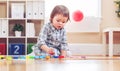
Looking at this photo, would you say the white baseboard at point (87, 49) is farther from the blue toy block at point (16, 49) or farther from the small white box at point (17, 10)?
the small white box at point (17, 10)

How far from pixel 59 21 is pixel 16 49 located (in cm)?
143

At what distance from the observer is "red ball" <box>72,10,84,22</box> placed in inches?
160

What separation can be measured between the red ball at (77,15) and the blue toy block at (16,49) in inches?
35.7

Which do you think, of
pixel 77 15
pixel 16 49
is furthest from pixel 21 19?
pixel 77 15

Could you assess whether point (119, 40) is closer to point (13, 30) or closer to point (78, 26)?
point (78, 26)

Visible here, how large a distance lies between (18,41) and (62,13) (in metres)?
1.62

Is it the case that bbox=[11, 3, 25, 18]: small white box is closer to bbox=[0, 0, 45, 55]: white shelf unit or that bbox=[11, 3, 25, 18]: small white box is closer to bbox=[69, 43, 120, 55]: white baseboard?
bbox=[0, 0, 45, 55]: white shelf unit

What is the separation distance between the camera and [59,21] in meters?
2.37

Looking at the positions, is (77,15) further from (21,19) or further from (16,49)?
(16,49)

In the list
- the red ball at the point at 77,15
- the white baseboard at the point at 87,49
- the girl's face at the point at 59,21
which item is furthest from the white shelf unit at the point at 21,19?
the girl's face at the point at 59,21

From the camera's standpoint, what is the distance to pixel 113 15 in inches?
166

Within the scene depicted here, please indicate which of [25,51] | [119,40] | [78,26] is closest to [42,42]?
[25,51]

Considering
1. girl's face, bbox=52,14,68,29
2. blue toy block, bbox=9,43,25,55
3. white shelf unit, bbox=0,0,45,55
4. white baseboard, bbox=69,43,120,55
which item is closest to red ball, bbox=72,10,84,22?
white baseboard, bbox=69,43,120,55

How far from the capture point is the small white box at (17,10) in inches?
146
